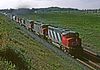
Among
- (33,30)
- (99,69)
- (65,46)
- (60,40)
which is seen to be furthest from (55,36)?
(33,30)

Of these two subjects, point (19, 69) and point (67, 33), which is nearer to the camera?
point (19, 69)

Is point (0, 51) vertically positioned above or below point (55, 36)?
above

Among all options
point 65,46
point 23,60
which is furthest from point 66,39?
point 23,60

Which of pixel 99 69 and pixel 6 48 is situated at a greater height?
pixel 6 48

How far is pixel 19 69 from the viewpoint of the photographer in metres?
15.9

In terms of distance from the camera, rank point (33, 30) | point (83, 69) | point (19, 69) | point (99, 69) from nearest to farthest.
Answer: point (19, 69), point (83, 69), point (99, 69), point (33, 30)

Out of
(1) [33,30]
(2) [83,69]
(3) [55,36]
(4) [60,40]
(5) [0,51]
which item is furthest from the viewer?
(1) [33,30]

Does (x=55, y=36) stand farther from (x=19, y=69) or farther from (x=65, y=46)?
(x=19, y=69)

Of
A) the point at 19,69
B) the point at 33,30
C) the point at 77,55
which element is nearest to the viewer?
the point at 19,69

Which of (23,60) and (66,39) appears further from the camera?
(66,39)

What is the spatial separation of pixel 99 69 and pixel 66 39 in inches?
353

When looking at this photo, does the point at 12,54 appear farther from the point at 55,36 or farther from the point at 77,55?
the point at 55,36

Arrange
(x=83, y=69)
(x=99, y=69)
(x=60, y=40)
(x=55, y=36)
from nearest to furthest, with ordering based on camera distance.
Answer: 1. (x=83, y=69)
2. (x=99, y=69)
3. (x=60, y=40)
4. (x=55, y=36)

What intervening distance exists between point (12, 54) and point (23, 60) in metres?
0.71
